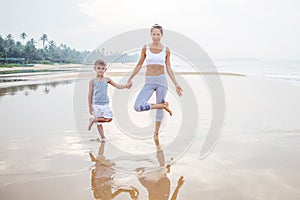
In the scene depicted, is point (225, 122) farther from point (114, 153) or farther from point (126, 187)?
point (126, 187)

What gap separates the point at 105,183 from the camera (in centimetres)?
326

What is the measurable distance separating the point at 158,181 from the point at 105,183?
0.59 m

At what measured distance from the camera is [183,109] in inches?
308

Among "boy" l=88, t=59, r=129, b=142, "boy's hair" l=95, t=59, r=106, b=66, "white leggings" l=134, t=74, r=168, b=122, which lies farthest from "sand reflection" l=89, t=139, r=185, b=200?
"boy's hair" l=95, t=59, r=106, b=66

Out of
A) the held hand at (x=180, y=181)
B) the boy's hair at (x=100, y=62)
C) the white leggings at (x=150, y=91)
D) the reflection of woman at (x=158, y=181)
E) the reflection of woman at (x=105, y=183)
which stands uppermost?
the boy's hair at (x=100, y=62)

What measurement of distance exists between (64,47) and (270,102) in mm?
109212

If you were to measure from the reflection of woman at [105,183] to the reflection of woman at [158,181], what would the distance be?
0.17 m

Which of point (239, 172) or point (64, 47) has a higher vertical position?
point (64, 47)

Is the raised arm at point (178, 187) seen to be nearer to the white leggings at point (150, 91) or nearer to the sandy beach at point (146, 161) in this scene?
the sandy beach at point (146, 161)

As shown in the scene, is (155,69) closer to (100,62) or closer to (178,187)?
(100,62)

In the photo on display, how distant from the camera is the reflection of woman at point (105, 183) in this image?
2.97 m

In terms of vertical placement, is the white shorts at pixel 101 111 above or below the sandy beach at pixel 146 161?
above

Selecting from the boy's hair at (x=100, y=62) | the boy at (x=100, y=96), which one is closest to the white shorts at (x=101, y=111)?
the boy at (x=100, y=96)

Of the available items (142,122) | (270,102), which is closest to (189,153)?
(142,122)
